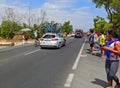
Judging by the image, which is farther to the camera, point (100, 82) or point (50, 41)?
point (50, 41)

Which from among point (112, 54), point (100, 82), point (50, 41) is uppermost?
point (112, 54)

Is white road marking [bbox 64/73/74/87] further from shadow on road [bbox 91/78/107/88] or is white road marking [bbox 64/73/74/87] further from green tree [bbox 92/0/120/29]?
green tree [bbox 92/0/120/29]

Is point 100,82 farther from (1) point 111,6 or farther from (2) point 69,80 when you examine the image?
(1) point 111,6

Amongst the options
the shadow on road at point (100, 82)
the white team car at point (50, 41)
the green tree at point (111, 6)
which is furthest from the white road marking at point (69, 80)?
the green tree at point (111, 6)

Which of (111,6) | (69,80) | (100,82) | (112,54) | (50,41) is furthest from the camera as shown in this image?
(111,6)

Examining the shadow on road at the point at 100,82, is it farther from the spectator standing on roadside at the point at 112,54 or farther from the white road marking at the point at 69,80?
the spectator standing on roadside at the point at 112,54

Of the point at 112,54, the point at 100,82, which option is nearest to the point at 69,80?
the point at 100,82

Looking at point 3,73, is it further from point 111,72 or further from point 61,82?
point 111,72

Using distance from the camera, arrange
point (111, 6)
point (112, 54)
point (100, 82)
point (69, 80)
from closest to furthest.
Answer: point (112, 54), point (100, 82), point (69, 80), point (111, 6)

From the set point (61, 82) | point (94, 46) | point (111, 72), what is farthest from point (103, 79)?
point (94, 46)

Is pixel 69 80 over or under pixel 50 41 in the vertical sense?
under

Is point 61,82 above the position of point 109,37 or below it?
below

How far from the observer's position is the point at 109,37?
881cm

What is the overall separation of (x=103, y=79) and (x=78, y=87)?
1945 millimetres
